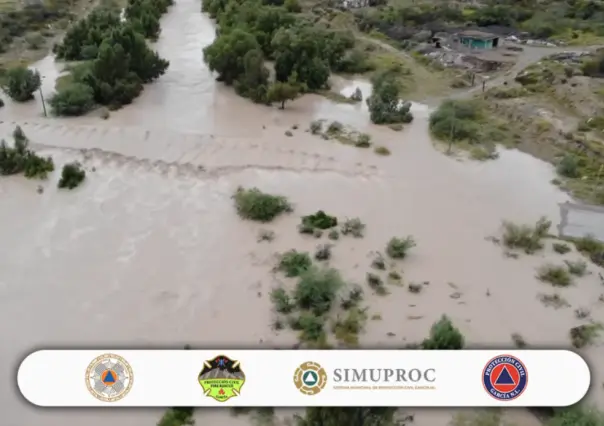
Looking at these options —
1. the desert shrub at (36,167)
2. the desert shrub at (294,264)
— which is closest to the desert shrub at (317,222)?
the desert shrub at (294,264)

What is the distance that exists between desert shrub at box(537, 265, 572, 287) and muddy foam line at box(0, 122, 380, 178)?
26.7 feet

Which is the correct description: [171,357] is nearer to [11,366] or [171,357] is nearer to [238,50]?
[11,366]

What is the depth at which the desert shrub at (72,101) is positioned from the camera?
26.8 meters

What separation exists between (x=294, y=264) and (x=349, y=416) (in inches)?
286

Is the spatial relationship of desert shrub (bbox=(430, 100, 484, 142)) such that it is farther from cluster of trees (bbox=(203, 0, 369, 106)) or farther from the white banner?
the white banner

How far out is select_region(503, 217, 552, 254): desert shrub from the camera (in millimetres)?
17844

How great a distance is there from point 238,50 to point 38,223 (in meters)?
16.5

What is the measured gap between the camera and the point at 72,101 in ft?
→ 88.1

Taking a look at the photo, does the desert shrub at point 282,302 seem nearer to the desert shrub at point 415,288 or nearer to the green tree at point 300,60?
the desert shrub at point 415,288

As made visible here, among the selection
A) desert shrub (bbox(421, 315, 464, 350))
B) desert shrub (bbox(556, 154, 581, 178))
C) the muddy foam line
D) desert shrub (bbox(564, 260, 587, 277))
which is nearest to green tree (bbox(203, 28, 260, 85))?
the muddy foam line

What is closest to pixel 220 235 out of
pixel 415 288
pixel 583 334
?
pixel 415 288

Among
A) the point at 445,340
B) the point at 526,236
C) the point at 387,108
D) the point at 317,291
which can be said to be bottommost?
the point at 526,236

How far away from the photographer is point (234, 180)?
21766 millimetres

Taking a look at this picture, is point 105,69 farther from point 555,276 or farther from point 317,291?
point 555,276
